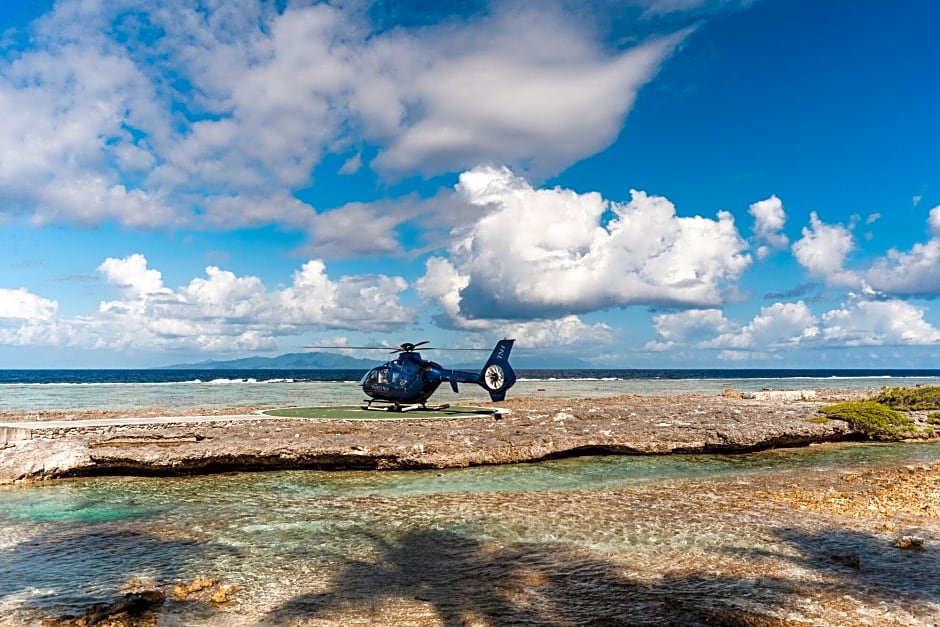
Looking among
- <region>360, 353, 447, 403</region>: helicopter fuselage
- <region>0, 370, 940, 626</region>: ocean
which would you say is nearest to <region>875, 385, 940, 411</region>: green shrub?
<region>0, 370, 940, 626</region>: ocean

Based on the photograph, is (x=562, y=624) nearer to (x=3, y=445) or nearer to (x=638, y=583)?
(x=638, y=583)

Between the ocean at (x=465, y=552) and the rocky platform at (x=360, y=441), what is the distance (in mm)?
902

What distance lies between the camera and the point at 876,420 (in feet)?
81.1

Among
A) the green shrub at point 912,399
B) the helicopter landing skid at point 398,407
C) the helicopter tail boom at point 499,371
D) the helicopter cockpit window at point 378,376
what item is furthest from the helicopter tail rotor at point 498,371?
the green shrub at point 912,399

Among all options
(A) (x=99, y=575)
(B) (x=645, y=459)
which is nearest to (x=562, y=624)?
(A) (x=99, y=575)

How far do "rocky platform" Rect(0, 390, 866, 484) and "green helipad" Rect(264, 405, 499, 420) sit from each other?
106cm

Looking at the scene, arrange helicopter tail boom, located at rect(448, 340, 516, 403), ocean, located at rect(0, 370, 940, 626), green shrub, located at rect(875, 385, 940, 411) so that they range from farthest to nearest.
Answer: green shrub, located at rect(875, 385, 940, 411), helicopter tail boom, located at rect(448, 340, 516, 403), ocean, located at rect(0, 370, 940, 626)

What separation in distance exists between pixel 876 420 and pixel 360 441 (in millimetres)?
21429

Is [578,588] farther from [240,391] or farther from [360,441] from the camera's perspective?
[240,391]

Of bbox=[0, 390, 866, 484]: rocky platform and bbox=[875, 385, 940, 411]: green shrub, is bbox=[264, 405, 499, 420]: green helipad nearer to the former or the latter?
bbox=[0, 390, 866, 484]: rocky platform

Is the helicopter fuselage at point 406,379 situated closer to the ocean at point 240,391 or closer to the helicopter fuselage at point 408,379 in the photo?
the helicopter fuselage at point 408,379

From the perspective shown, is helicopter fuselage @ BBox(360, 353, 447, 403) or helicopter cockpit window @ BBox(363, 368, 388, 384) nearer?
helicopter fuselage @ BBox(360, 353, 447, 403)

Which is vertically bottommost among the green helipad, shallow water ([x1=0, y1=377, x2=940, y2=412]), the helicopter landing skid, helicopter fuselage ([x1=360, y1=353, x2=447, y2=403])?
shallow water ([x1=0, y1=377, x2=940, y2=412])

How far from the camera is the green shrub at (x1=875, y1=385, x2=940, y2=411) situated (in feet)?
99.3
